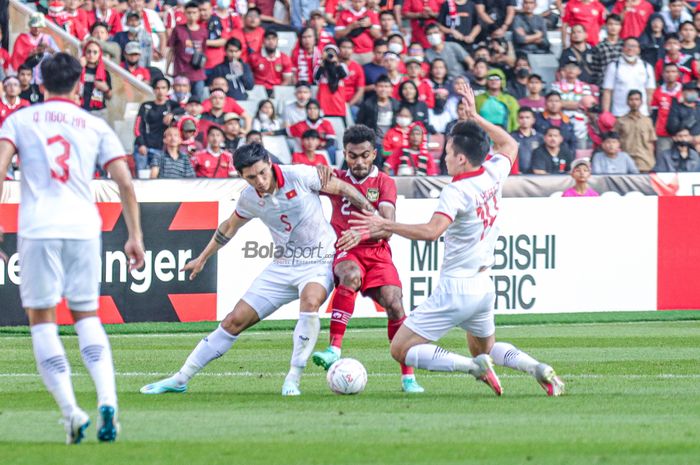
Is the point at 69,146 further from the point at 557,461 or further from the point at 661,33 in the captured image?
the point at 661,33

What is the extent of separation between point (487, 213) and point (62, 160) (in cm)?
328

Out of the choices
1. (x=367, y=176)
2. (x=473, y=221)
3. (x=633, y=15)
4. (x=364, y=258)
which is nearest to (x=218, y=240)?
(x=364, y=258)

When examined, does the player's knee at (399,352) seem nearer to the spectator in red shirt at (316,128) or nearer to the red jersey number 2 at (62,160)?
the red jersey number 2 at (62,160)

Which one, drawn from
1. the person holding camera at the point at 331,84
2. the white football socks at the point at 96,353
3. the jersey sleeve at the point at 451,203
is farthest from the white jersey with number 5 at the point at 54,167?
the person holding camera at the point at 331,84

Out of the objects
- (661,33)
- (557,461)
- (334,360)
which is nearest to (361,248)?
(334,360)

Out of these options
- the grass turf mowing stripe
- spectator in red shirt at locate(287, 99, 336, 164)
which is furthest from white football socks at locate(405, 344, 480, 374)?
spectator in red shirt at locate(287, 99, 336, 164)

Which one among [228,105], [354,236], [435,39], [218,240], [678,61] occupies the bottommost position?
[218,240]

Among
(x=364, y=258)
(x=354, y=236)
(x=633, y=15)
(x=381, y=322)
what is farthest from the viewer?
(x=633, y=15)

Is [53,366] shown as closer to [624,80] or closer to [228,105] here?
[228,105]

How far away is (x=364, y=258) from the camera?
36.2 ft

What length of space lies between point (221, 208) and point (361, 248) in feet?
18.6

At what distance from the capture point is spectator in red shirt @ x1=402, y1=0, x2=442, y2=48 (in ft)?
77.9

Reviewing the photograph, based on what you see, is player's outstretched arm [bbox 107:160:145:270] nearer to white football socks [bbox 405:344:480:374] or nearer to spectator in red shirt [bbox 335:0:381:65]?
white football socks [bbox 405:344:480:374]

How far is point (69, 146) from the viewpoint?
736cm
